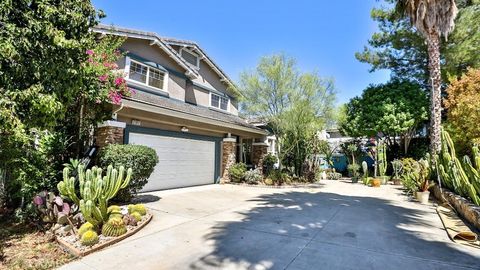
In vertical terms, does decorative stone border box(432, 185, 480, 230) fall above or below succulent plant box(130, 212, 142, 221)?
above

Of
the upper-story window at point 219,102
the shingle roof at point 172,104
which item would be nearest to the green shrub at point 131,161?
the shingle roof at point 172,104

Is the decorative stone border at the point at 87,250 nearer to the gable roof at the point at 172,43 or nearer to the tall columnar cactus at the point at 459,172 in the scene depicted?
the gable roof at the point at 172,43

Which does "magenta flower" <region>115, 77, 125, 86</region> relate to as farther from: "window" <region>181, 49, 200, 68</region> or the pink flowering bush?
"window" <region>181, 49, 200, 68</region>

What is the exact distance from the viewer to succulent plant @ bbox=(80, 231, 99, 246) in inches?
192

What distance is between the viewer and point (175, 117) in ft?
37.4

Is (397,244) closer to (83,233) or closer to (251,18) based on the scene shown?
(83,233)

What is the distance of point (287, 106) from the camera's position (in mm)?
14758

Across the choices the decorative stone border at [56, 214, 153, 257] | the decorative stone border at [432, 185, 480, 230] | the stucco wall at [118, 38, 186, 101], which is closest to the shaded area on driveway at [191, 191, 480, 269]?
the decorative stone border at [432, 185, 480, 230]

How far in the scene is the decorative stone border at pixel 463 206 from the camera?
21.9ft

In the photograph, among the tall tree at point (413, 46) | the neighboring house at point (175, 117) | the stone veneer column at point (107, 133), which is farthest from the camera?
the tall tree at point (413, 46)

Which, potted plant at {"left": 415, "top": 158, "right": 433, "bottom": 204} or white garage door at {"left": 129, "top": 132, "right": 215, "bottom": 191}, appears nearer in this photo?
potted plant at {"left": 415, "top": 158, "right": 433, "bottom": 204}

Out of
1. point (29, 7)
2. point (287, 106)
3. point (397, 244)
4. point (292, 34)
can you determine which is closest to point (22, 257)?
point (29, 7)

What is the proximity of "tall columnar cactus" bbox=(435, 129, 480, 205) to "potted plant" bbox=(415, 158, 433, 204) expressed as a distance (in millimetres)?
568

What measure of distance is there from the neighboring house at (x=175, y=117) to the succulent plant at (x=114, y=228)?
425 centimetres
